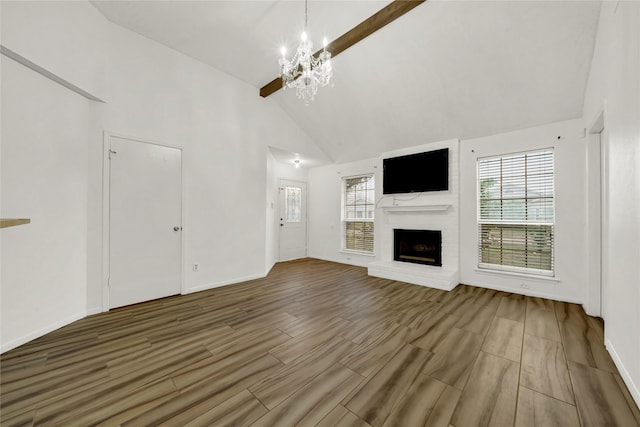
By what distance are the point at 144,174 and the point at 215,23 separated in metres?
2.27

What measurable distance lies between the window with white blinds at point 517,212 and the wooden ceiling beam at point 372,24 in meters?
2.70

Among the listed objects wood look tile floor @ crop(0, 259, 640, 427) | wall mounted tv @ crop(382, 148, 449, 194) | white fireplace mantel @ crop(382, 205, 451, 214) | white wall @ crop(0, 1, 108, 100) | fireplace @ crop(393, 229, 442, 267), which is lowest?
wood look tile floor @ crop(0, 259, 640, 427)

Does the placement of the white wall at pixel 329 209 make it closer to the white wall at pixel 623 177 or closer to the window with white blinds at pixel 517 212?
the window with white blinds at pixel 517 212

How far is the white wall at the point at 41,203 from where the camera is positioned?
2221mm

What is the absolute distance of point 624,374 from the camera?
1779mm

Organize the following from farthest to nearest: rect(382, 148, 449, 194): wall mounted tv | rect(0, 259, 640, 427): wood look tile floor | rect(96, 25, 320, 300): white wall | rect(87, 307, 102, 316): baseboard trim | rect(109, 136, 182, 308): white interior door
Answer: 1. rect(382, 148, 449, 194): wall mounted tv
2. rect(96, 25, 320, 300): white wall
3. rect(109, 136, 182, 308): white interior door
4. rect(87, 307, 102, 316): baseboard trim
5. rect(0, 259, 640, 427): wood look tile floor

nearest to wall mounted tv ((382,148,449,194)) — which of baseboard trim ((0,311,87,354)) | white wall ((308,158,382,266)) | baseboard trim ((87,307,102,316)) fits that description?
white wall ((308,158,382,266))

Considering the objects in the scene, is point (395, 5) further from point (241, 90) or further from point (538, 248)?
point (538, 248)

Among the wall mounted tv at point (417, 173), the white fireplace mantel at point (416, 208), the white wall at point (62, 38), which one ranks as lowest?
the white fireplace mantel at point (416, 208)

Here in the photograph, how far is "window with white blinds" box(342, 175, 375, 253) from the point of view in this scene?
5.84 m

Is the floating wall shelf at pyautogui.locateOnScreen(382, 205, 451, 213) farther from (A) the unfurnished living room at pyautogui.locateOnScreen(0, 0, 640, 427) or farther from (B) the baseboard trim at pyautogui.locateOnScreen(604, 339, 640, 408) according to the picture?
(B) the baseboard trim at pyautogui.locateOnScreen(604, 339, 640, 408)

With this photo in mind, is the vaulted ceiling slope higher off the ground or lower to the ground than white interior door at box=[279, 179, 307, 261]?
higher

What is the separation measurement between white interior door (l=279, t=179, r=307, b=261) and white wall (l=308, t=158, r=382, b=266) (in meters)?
0.21

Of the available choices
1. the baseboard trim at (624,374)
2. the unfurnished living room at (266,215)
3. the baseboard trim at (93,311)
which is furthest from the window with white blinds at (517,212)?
the baseboard trim at (93,311)
